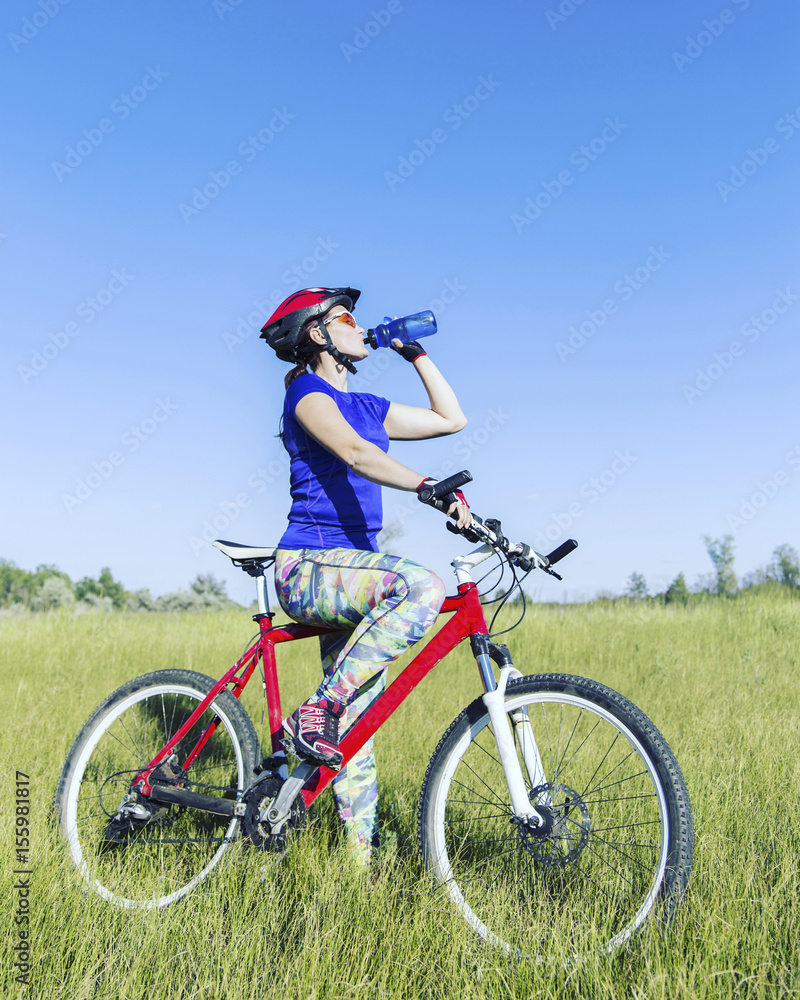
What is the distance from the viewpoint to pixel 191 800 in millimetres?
3191

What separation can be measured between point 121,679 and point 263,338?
4.59 metres

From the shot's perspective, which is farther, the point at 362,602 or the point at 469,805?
the point at 469,805

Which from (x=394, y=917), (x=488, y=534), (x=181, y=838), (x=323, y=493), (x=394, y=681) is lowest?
(x=394, y=917)

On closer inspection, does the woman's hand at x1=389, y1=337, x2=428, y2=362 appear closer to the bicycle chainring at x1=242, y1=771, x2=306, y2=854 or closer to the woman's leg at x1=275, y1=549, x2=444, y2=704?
the woman's leg at x1=275, y1=549, x2=444, y2=704

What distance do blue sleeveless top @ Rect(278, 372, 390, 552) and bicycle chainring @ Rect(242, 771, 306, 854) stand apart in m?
0.98

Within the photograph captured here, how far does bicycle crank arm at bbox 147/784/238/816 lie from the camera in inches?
121

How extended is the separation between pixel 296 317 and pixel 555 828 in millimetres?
2317

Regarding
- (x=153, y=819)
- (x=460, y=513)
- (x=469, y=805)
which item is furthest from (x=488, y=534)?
(x=153, y=819)

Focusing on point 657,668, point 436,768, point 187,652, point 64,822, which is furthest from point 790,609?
point 64,822

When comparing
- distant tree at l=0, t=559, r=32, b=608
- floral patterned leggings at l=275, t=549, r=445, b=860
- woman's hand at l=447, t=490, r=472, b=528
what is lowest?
floral patterned leggings at l=275, t=549, r=445, b=860

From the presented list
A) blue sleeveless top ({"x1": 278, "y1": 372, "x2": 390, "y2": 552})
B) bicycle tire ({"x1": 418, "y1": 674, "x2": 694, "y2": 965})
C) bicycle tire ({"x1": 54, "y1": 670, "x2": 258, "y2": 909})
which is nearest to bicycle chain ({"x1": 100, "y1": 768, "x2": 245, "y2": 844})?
bicycle tire ({"x1": 54, "y1": 670, "x2": 258, "y2": 909})

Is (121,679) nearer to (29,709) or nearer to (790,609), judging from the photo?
(29,709)

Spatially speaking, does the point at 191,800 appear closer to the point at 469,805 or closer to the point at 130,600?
the point at 469,805

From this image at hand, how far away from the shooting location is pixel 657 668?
264 inches
